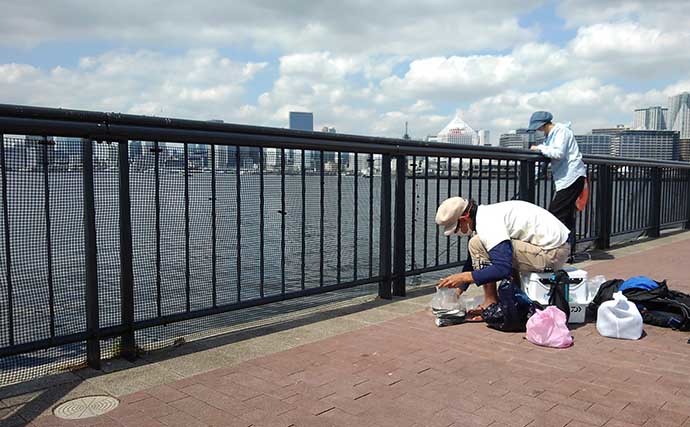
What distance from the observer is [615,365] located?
3.85 metres

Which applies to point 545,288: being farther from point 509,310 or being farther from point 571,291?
point 509,310

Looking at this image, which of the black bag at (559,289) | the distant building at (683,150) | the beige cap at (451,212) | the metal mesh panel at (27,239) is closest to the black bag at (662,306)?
the black bag at (559,289)

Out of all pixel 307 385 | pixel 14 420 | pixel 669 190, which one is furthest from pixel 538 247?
pixel 669 190

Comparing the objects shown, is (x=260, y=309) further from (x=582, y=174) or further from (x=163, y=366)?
(x=582, y=174)

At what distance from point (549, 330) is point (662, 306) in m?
1.27

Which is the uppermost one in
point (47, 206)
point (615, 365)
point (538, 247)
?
point (47, 206)

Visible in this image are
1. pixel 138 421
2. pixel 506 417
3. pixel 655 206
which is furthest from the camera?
pixel 655 206

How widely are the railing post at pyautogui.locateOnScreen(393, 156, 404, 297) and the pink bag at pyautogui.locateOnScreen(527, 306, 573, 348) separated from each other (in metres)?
1.59

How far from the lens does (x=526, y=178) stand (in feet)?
24.5

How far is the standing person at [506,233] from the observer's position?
15.3 ft

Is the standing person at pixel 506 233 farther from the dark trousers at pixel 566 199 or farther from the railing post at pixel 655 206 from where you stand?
the railing post at pixel 655 206

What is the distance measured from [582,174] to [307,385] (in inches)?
209

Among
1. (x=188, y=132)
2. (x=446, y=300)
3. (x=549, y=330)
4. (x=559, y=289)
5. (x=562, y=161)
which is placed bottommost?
(x=549, y=330)

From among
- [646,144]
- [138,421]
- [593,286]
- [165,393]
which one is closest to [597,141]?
[646,144]
